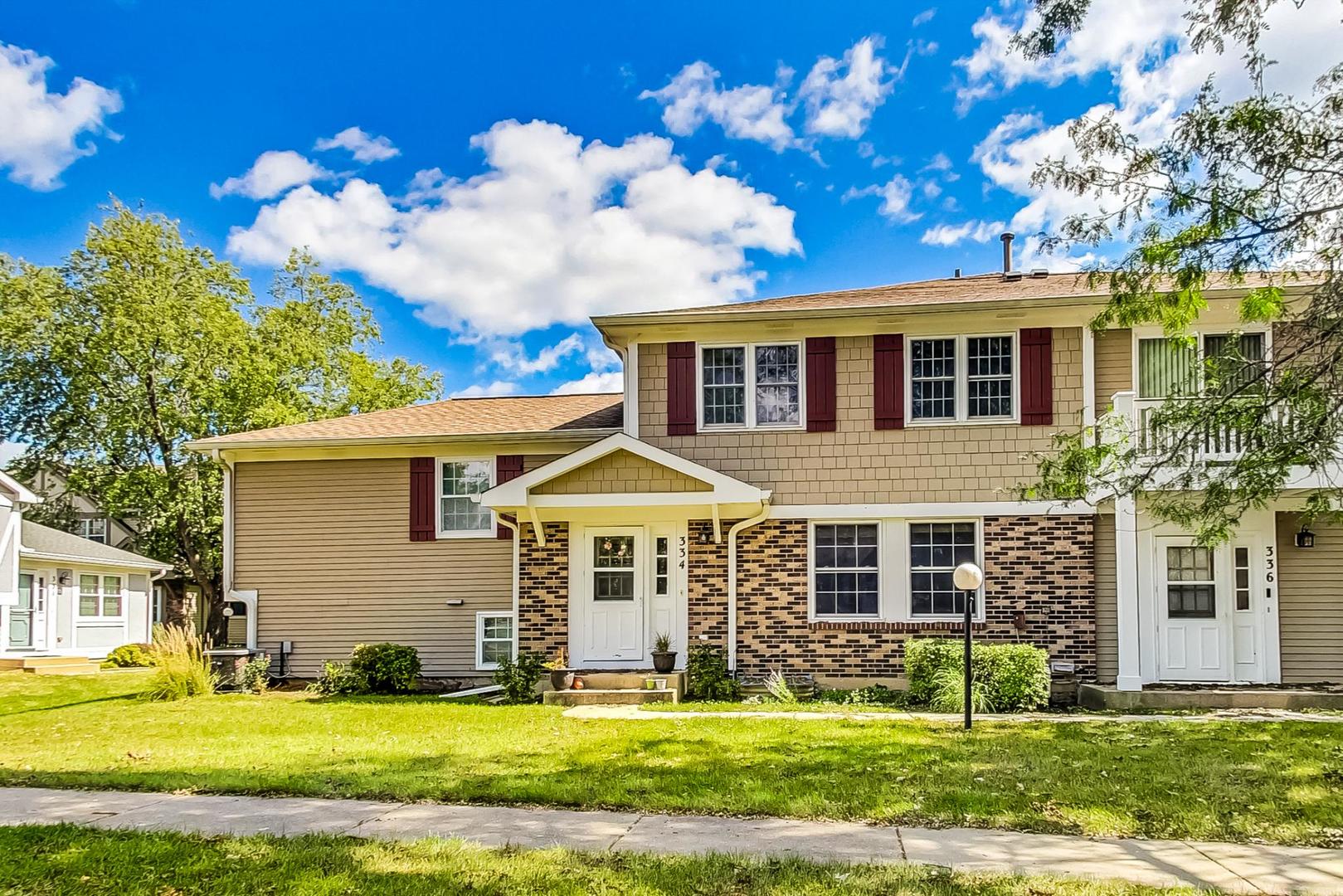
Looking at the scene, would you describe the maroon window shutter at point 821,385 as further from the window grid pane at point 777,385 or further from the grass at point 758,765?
the grass at point 758,765

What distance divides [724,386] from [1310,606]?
8305 millimetres

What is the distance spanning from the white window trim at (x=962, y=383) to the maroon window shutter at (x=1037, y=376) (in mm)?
77

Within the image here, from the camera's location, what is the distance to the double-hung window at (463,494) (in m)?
15.4

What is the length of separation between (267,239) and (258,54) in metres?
17.6

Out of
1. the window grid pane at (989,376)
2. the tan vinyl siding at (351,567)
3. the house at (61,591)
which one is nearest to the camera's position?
the window grid pane at (989,376)

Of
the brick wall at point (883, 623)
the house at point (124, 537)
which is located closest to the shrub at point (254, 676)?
the brick wall at point (883, 623)

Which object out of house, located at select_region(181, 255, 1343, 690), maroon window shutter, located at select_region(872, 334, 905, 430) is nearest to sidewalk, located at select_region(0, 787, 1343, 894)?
A: house, located at select_region(181, 255, 1343, 690)

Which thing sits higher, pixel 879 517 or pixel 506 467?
pixel 506 467

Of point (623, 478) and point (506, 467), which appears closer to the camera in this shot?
point (623, 478)

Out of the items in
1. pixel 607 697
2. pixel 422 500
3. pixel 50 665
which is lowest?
pixel 50 665

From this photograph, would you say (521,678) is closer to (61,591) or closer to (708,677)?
(708,677)

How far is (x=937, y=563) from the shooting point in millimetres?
13445

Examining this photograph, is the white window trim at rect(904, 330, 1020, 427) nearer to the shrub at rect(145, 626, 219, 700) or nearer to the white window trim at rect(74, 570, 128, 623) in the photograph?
the shrub at rect(145, 626, 219, 700)

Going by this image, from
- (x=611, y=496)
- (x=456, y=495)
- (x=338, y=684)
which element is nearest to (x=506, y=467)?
(x=456, y=495)
